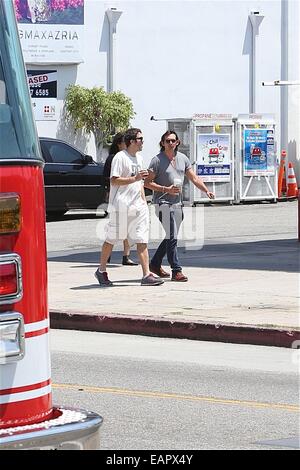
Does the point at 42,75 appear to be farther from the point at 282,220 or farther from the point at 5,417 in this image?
the point at 5,417

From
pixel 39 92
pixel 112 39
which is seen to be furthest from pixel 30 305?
pixel 112 39

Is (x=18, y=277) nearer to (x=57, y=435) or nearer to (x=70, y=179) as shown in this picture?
(x=57, y=435)

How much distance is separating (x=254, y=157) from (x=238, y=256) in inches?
541

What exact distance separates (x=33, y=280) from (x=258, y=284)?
10038mm

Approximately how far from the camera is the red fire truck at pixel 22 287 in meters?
4.58

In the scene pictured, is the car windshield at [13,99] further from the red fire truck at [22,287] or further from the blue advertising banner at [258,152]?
the blue advertising banner at [258,152]

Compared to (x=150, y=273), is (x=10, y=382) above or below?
above

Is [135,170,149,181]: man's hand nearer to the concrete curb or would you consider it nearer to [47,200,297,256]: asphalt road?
the concrete curb

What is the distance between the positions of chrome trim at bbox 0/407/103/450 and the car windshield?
3.39 feet

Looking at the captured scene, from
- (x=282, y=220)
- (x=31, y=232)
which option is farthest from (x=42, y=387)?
(x=282, y=220)

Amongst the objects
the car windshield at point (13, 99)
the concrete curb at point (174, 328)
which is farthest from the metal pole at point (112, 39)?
the car windshield at point (13, 99)

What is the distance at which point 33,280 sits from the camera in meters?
4.77

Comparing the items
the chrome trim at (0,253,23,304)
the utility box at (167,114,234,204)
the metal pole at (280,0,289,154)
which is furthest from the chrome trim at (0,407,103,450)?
the metal pole at (280,0,289,154)

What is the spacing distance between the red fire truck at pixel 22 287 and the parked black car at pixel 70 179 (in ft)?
68.5
